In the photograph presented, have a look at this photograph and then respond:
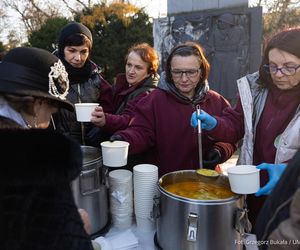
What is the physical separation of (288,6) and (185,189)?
13.6m

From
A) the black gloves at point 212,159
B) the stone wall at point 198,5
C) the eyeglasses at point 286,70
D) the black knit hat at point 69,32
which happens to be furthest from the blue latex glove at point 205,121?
the stone wall at point 198,5

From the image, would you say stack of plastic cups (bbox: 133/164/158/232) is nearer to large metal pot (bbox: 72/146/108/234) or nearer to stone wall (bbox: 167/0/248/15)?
large metal pot (bbox: 72/146/108/234)

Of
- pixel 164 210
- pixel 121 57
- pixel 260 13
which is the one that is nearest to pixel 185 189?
pixel 164 210

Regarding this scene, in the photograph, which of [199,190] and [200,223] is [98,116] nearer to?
[199,190]

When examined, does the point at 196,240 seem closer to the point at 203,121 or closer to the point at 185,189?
the point at 185,189

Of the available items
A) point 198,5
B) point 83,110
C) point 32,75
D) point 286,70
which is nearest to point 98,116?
point 83,110

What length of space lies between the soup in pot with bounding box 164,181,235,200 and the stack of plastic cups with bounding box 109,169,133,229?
7.5 inches

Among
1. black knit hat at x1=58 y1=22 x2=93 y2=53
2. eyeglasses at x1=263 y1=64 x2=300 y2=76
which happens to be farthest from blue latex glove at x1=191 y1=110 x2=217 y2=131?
black knit hat at x1=58 y1=22 x2=93 y2=53

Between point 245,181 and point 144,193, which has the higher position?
point 245,181

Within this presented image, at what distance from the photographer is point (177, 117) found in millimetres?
1805

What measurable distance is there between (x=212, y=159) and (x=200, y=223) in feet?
2.02

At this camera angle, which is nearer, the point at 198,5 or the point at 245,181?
the point at 245,181

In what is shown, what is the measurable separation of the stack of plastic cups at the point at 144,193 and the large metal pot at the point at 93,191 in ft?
0.48

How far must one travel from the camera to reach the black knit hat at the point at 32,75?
0.92m
